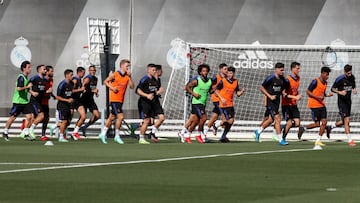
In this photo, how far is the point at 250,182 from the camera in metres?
15.1

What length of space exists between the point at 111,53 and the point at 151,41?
1.42 meters

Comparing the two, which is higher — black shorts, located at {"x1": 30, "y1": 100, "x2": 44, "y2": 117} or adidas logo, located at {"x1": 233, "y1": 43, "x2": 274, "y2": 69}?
adidas logo, located at {"x1": 233, "y1": 43, "x2": 274, "y2": 69}

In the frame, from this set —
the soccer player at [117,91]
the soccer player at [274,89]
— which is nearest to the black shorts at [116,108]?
the soccer player at [117,91]

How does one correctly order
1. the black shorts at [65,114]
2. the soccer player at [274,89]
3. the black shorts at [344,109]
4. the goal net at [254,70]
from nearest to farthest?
the black shorts at [344,109]
the soccer player at [274,89]
the black shorts at [65,114]
the goal net at [254,70]

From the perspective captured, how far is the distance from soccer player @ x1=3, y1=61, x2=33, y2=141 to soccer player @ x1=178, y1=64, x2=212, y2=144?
430 cm

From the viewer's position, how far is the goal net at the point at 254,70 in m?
33.8

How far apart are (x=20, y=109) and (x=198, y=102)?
527 centimetres

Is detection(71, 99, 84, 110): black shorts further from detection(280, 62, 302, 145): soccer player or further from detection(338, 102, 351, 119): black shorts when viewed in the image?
detection(338, 102, 351, 119): black shorts

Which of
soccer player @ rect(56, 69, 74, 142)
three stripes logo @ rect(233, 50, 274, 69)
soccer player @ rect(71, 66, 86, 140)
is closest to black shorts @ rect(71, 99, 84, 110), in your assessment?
soccer player @ rect(71, 66, 86, 140)

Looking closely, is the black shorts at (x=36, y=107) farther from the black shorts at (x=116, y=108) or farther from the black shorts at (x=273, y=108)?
the black shorts at (x=273, y=108)

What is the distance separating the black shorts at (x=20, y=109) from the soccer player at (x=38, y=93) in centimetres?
14

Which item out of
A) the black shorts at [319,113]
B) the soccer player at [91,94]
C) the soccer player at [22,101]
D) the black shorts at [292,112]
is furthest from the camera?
the soccer player at [91,94]

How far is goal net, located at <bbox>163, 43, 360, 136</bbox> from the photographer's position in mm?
33844

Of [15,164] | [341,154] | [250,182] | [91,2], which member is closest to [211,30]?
[91,2]
